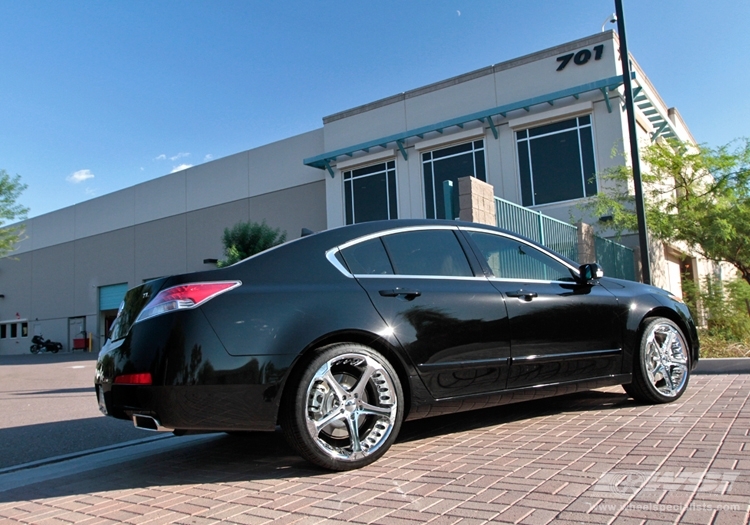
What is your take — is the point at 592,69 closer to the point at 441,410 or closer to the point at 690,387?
the point at 690,387

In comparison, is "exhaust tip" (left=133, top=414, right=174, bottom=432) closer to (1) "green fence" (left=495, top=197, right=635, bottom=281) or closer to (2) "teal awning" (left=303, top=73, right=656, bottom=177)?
(1) "green fence" (left=495, top=197, right=635, bottom=281)

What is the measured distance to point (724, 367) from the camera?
8.23 metres

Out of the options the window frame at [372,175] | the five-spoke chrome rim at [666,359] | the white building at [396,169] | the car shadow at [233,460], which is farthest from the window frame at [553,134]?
the car shadow at [233,460]

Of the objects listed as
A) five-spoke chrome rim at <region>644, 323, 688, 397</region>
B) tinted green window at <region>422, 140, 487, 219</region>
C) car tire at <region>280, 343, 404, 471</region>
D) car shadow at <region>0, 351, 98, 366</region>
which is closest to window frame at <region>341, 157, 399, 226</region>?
→ tinted green window at <region>422, 140, 487, 219</region>

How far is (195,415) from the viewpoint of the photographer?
3389mm

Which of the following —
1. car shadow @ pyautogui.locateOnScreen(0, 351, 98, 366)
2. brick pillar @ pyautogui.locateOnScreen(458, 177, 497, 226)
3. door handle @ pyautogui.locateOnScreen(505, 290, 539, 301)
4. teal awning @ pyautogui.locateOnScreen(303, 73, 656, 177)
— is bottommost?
car shadow @ pyautogui.locateOnScreen(0, 351, 98, 366)

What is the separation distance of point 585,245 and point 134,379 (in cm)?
1170

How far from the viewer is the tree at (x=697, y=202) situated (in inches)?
569

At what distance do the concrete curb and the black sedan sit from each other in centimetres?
388

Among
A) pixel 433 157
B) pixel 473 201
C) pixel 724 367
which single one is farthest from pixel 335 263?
pixel 433 157

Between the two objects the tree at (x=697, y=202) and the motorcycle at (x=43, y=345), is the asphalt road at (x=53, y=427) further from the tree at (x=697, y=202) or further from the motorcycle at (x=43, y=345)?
the motorcycle at (x=43, y=345)

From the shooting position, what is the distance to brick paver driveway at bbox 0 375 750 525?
2.76 meters

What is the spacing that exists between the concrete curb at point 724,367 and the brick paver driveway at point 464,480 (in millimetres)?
3222

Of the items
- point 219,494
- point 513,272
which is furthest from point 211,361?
point 513,272
